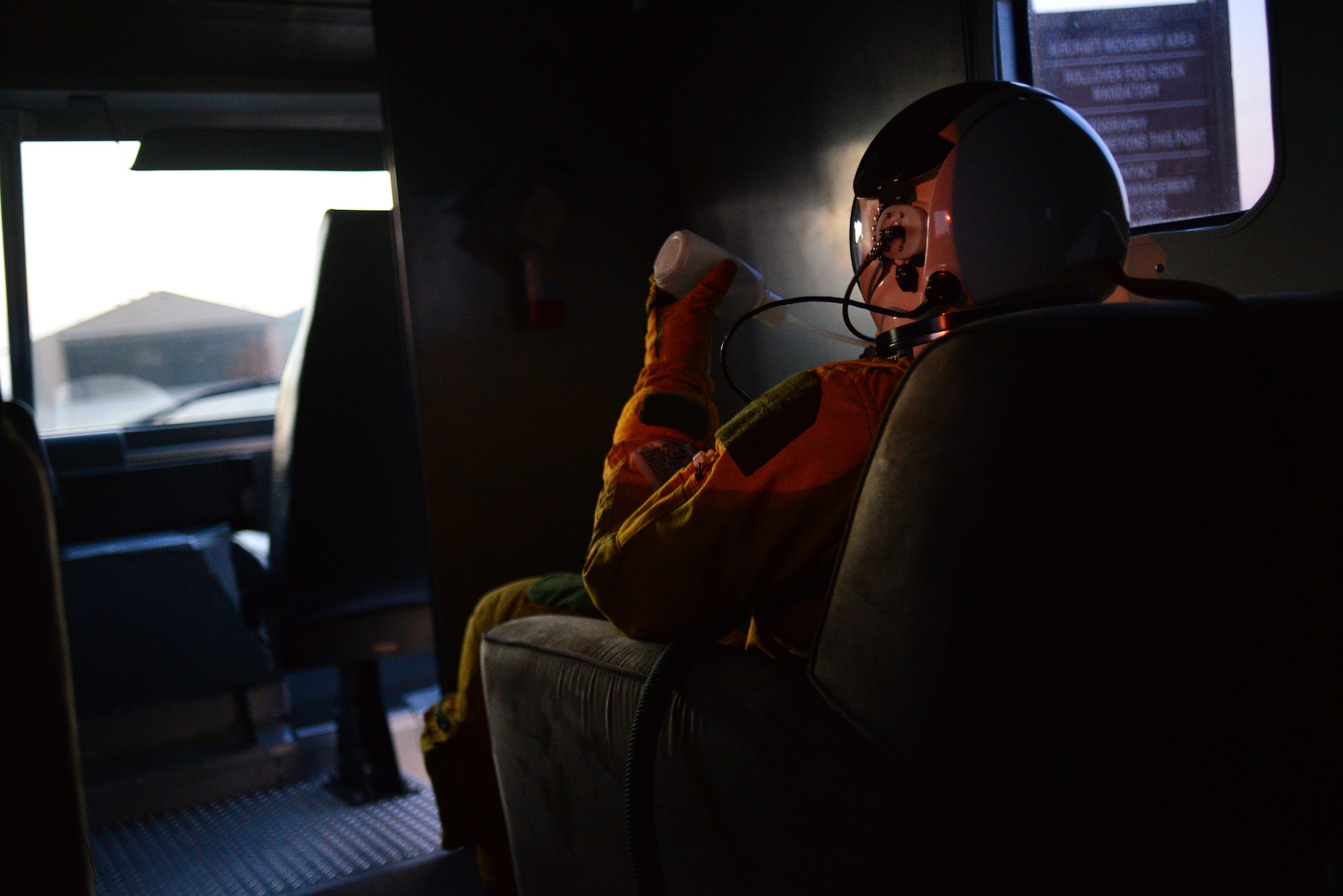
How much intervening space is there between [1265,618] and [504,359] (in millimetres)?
1847

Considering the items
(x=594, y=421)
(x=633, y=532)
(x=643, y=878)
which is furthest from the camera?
(x=594, y=421)

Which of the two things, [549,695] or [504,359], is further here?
[504,359]

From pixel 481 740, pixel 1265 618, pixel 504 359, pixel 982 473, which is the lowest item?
pixel 481 740

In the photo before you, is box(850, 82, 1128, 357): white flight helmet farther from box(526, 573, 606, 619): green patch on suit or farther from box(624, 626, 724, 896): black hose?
box(526, 573, 606, 619): green patch on suit

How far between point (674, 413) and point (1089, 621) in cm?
73

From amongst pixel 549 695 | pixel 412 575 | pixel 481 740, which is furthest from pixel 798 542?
pixel 412 575

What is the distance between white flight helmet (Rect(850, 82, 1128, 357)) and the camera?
102 centimetres

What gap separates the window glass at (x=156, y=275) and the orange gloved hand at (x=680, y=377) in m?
1.67

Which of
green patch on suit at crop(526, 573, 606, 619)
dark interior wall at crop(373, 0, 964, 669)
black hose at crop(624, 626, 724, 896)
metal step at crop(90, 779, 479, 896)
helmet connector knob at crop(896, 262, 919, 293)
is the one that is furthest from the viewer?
dark interior wall at crop(373, 0, 964, 669)

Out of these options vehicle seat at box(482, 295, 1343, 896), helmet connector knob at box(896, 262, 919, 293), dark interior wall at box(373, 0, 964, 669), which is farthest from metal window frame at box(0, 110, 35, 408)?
vehicle seat at box(482, 295, 1343, 896)

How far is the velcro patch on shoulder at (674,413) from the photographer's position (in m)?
1.30

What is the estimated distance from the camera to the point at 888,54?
5.60ft

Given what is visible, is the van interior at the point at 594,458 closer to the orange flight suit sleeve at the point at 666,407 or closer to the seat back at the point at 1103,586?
the seat back at the point at 1103,586

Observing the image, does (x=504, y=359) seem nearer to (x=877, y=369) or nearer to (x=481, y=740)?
(x=481, y=740)
